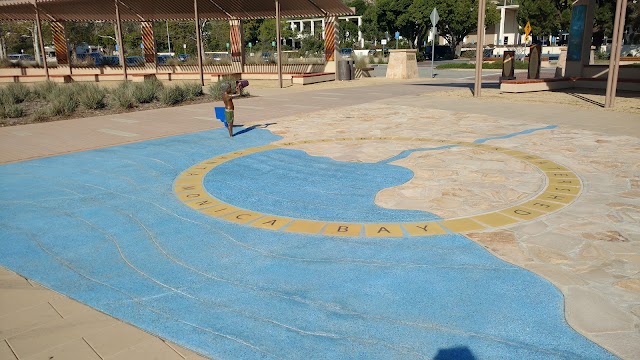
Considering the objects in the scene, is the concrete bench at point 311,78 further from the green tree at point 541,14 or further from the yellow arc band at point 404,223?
the green tree at point 541,14

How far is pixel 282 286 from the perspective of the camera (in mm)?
4750

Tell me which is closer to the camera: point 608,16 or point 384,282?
point 384,282

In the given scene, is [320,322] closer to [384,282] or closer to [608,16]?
[384,282]

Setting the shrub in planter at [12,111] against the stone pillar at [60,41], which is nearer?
the shrub in planter at [12,111]

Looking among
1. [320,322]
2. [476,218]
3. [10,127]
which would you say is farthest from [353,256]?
[10,127]

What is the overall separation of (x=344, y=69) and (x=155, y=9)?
14.0m

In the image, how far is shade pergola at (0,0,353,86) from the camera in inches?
1184

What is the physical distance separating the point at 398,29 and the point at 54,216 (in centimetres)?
6836

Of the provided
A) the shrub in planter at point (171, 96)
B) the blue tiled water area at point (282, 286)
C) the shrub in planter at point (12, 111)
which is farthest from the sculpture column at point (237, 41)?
the blue tiled water area at point (282, 286)

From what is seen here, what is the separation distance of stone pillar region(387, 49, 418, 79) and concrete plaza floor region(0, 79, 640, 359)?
19908 mm

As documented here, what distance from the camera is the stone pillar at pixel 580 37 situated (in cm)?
2314

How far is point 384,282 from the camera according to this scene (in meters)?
4.76

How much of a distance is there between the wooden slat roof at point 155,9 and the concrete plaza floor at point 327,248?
21.2 metres

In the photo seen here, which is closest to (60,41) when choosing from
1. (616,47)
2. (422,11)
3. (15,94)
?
(15,94)
